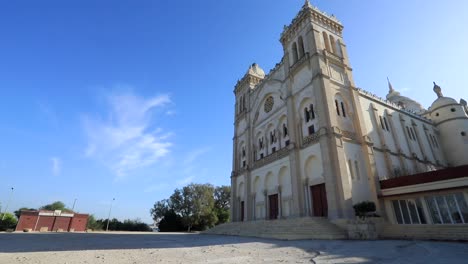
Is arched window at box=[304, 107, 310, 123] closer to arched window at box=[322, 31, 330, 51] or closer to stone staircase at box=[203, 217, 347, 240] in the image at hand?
arched window at box=[322, 31, 330, 51]

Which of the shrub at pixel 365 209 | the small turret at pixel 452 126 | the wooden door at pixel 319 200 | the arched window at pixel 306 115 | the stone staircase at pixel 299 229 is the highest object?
the small turret at pixel 452 126

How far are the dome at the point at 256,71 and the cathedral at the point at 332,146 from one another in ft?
11.8

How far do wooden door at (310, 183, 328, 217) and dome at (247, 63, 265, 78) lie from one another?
23.2 metres

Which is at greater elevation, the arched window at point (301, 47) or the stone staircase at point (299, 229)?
the arched window at point (301, 47)

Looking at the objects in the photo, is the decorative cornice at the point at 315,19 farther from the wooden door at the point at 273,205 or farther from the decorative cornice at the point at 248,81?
the wooden door at the point at 273,205

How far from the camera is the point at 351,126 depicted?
23031mm

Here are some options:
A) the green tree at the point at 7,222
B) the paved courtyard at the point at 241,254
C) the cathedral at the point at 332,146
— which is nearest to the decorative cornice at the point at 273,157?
the cathedral at the point at 332,146

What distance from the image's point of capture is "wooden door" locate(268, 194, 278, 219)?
26.1 meters

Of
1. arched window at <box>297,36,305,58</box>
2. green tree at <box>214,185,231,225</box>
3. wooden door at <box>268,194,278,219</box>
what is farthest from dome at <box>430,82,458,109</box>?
green tree at <box>214,185,231,225</box>

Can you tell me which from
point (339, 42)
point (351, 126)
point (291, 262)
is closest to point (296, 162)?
point (351, 126)

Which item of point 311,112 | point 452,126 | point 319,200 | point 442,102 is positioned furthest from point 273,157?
point 442,102

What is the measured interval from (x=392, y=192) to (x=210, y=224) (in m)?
33.4

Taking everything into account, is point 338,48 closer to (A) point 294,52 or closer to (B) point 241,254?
(A) point 294,52

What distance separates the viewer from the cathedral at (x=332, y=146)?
18219mm
